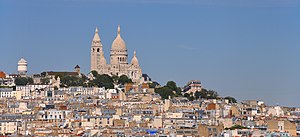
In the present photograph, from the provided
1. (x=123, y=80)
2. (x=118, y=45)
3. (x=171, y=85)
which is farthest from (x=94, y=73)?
(x=118, y=45)

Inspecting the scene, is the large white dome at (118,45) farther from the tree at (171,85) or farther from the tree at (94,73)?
the tree at (171,85)

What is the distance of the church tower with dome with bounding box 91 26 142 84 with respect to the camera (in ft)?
451

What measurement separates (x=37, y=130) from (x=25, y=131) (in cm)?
227

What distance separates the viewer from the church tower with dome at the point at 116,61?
5406 inches

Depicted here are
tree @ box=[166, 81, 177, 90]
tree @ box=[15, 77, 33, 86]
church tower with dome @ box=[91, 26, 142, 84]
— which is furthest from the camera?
church tower with dome @ box=[91, 26, 142, 84]

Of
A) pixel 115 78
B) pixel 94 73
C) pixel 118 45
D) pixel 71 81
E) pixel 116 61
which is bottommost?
pixel 71 81

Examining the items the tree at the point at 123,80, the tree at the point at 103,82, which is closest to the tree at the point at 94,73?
the tree at the point at 103,82

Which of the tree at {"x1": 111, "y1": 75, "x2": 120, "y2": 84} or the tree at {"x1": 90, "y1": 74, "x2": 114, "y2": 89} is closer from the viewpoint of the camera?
the tree at {"x1": 90, "y1": 74, "x2": 114, "y2": 89}

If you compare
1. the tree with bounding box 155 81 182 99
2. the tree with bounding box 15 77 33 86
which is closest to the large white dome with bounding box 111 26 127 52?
the tree with bounding box 15 77 33 86

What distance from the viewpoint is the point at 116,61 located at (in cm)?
14075

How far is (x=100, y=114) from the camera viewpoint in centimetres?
8769

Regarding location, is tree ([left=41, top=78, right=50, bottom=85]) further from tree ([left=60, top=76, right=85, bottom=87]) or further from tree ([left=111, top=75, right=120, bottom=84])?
tree ([left=111, top=75, right=120, bottom=84])

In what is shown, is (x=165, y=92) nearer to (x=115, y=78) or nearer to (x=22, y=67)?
(x=115, y=78)

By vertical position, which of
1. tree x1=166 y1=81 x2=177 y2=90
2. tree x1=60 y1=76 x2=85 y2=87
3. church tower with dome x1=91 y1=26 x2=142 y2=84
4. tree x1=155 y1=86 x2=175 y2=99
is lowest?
tree x1=155 y1=86 x2=175 y2=99
